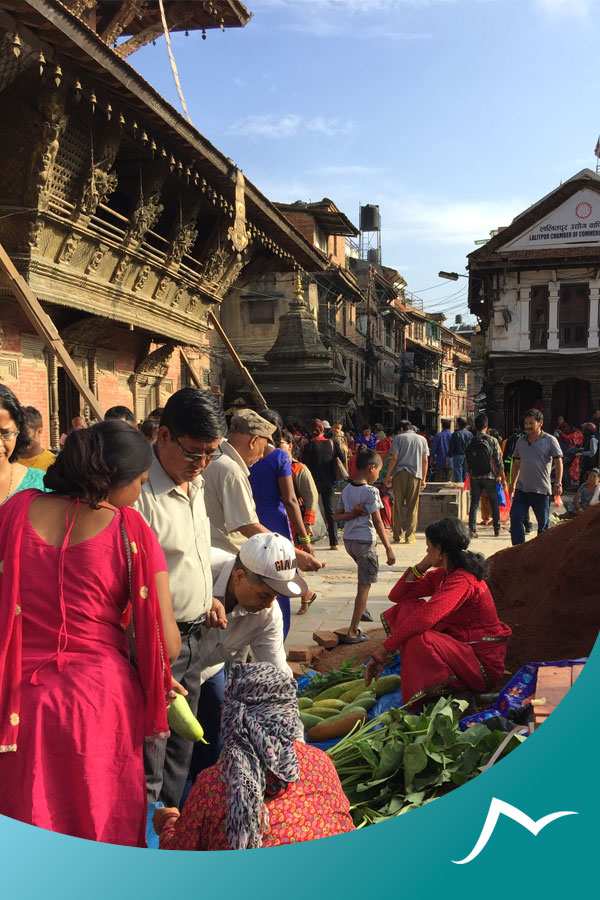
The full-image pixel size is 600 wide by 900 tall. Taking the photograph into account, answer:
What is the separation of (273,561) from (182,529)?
39cm

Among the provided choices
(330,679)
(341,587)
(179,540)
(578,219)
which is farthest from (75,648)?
(341,587)

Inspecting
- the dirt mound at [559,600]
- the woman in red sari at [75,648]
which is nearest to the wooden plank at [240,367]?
the dirt mound at [559,600]

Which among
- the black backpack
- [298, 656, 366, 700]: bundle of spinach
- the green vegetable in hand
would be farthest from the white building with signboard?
the green vegetable in hand

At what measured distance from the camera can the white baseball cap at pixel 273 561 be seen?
9.43 ft

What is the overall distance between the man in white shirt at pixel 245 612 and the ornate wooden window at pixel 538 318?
2472 centimetres

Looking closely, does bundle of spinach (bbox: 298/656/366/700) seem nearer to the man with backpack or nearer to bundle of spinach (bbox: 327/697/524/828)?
bundle of spinach (bbox: 327/697/524/828)

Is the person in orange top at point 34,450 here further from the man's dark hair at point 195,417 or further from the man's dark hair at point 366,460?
the man's dark hair at point 366,460

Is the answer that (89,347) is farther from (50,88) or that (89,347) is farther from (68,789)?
(68,789)

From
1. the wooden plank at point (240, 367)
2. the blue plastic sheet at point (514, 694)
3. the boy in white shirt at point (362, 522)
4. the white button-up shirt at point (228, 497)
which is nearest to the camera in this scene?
the blue plastic sheet at point (514, 694)

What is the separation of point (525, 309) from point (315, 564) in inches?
953

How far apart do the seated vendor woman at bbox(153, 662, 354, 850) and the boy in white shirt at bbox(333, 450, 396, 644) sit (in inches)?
155

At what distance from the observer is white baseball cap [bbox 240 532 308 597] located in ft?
9.43

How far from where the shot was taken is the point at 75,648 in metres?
2.10

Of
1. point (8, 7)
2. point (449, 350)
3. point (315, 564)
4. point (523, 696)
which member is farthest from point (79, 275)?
point (449, 350)
